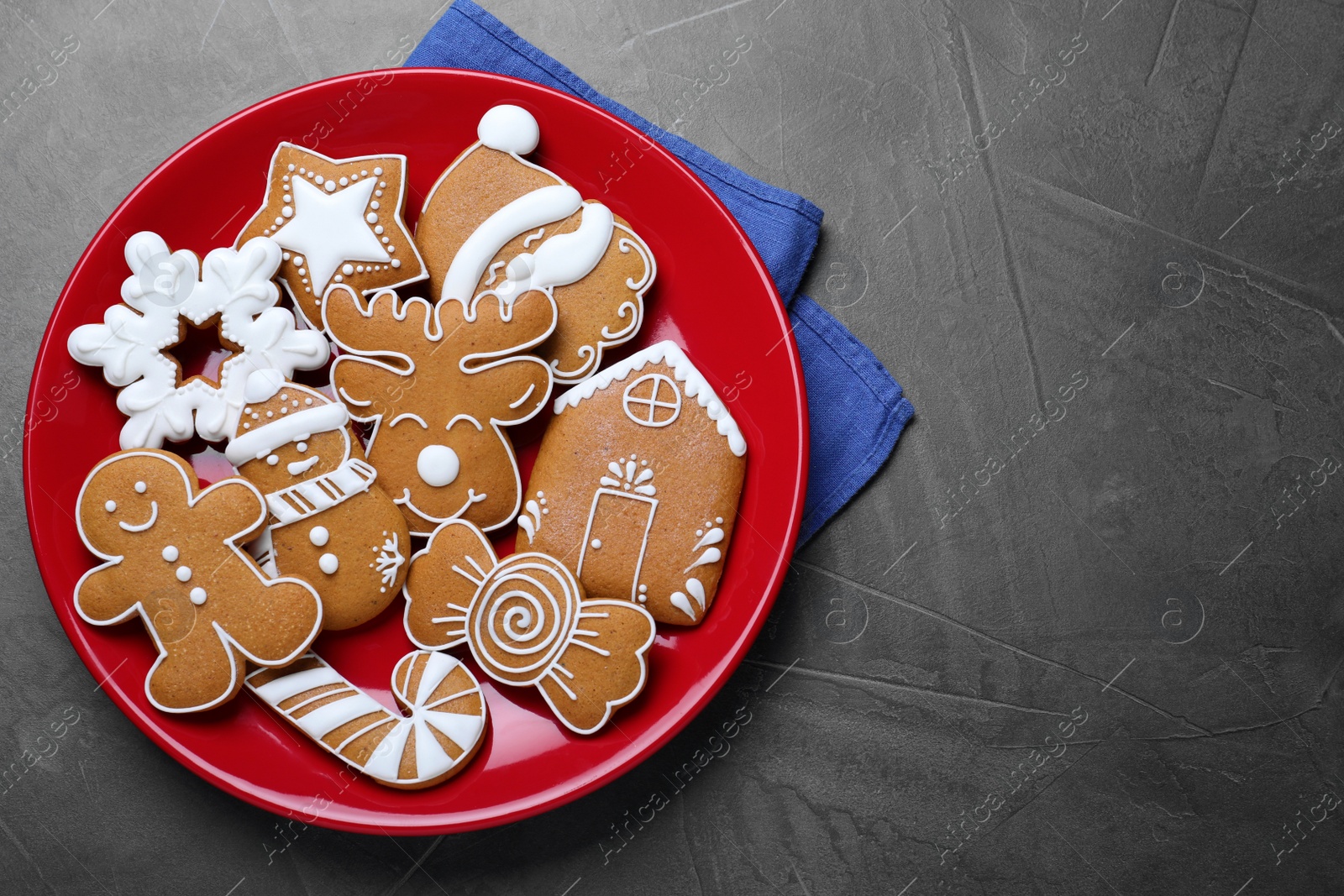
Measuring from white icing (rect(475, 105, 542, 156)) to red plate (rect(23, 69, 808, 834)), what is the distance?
41 mm

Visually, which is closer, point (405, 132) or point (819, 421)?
point (405, 132)

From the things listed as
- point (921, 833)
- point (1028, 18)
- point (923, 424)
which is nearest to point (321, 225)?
point (923, 424)

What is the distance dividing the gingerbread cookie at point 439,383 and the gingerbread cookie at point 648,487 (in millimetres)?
121

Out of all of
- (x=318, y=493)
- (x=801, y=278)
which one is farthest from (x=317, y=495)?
(x=801, y=278)

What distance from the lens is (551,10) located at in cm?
185

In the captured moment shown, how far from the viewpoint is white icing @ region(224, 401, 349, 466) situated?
1502 mm

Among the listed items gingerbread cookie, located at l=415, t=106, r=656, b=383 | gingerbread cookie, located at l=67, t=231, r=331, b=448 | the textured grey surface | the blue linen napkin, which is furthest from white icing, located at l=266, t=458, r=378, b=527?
the blue linen napkin

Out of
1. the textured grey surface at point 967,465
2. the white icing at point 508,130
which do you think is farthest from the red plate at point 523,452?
the textured grey surface at point 967,465

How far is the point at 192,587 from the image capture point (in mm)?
1472

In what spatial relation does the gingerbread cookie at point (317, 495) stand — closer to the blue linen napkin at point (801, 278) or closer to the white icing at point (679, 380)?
the white icing at point (679, 380)

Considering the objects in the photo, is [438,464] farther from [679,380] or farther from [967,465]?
[967,465]

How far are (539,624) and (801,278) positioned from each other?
0.86 meters

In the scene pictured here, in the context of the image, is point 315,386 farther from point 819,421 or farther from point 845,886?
point 845,886

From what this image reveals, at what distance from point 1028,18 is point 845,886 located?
6.05ft
